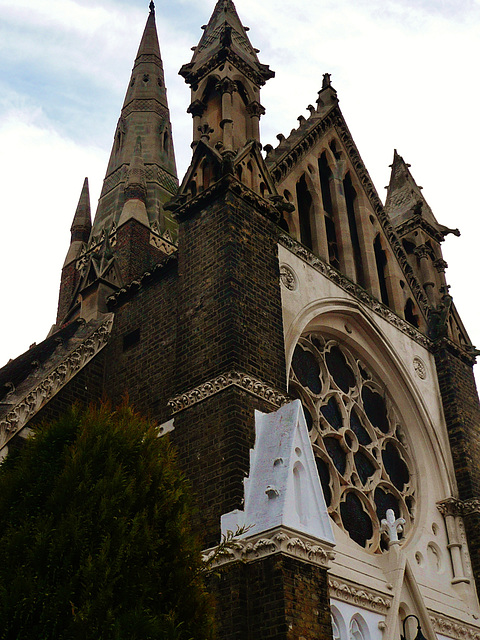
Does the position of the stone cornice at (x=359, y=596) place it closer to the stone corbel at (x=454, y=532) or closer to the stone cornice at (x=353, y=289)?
the stone corbel at (x=454, y=532)

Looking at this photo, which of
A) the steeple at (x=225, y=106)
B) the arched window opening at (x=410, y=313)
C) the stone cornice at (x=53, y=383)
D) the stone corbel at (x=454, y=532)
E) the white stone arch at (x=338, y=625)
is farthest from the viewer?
the arched window opening at (x=410, y=313)

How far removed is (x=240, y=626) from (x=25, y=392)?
5679mm

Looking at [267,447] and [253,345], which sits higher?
[253,345]

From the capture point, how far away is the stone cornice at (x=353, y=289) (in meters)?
16.2

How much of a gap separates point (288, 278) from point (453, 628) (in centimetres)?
691

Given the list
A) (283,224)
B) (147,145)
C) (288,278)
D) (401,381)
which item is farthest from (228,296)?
(147,145)

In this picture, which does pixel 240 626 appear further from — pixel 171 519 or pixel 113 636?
pixel 113 636

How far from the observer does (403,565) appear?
14.4 m

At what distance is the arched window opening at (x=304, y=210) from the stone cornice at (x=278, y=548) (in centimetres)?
790

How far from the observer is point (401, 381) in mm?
17750

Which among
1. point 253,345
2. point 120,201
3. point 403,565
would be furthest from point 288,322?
point 120,201

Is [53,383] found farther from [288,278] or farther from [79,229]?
[79,229]

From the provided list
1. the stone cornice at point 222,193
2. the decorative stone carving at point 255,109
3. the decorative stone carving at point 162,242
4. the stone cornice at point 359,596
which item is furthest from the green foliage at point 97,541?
the decorative stone carving at point 162,242

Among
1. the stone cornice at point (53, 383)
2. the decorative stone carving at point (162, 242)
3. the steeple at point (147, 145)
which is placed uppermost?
the steeple at point (147, 145)
